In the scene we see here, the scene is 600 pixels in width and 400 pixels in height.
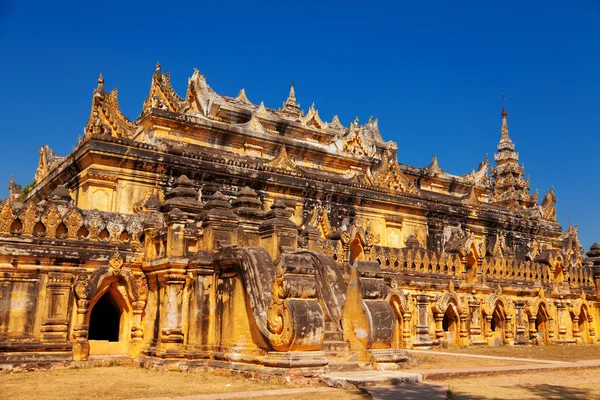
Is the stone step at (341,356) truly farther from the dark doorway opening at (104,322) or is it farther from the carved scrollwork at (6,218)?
the carved scrollwork at (6,218)

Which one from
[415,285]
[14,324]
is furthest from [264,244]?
[415,285]

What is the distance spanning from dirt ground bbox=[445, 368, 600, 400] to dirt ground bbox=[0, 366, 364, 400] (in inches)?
91.7

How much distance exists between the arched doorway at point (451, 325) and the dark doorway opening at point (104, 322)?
1347cm

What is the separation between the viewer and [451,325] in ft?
88.2

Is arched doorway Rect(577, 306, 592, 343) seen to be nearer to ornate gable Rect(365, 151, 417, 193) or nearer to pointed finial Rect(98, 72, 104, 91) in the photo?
ornate gable Rect(365, 151, 417, 193)

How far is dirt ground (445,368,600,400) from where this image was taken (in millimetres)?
11523

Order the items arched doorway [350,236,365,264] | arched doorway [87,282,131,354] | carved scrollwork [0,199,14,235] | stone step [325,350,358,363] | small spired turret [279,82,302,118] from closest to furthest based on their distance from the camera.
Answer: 1. stone step [325,350,358,363]
2. carved scrollwork [0,199,14,235]
3. arched doorway [87,282,131,354]
4. arched doorway [350,236,365,264]
5. small spired turret [279,82,302,118]

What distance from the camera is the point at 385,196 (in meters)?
33.0

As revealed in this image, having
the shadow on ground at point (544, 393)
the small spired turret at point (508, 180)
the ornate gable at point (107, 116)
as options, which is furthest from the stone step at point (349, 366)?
the small spired turret at point (508, 180)

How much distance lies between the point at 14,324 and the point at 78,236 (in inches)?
111

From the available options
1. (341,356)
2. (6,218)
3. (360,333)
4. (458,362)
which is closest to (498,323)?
(458,362)

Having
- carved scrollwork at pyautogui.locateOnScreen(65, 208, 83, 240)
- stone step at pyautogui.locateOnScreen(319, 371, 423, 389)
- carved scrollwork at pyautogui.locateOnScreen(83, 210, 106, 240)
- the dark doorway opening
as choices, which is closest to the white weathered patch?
stone step at pyautogui.locateOnScreen(319, 371, 423, 389)

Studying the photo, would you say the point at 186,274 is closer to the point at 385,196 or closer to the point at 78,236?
the point at 78,236

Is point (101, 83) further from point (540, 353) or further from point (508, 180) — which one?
point (508, 180)
